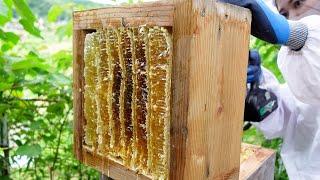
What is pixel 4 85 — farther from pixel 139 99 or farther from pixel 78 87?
pixel 139 99

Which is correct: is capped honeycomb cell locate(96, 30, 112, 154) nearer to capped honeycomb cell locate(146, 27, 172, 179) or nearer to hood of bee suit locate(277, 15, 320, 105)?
capped honeycomb cell locate(146, 27, 172, 179)

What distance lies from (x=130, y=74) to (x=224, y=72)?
0.25 m

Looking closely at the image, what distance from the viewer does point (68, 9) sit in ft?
6.56

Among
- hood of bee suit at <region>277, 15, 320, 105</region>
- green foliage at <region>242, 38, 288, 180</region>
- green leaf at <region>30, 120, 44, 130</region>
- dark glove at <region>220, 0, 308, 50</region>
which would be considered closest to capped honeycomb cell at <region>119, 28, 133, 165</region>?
dark glove at <region>220, 0, 308, 50</region>

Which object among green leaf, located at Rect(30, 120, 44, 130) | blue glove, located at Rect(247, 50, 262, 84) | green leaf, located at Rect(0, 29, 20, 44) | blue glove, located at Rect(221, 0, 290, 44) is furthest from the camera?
green leaf, located at Rect(30, 120, 44, 130)

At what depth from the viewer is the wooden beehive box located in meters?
0.76

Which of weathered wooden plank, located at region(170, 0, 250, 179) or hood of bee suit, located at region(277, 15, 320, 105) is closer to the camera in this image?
weathered wooden plank, located at region(170, 0, 250, 179)

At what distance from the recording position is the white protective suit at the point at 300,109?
3.25 feet

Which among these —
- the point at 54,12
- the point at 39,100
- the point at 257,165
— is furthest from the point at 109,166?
the point at 54,12

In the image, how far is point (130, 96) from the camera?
3.08 ft

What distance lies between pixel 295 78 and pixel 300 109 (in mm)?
453

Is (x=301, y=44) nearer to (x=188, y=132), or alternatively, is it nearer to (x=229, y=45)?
(x=229, y=45)

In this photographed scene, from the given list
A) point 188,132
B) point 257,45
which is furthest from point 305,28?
point 257,45

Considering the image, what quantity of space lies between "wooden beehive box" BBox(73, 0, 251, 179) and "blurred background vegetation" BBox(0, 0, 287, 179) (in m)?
0.49
